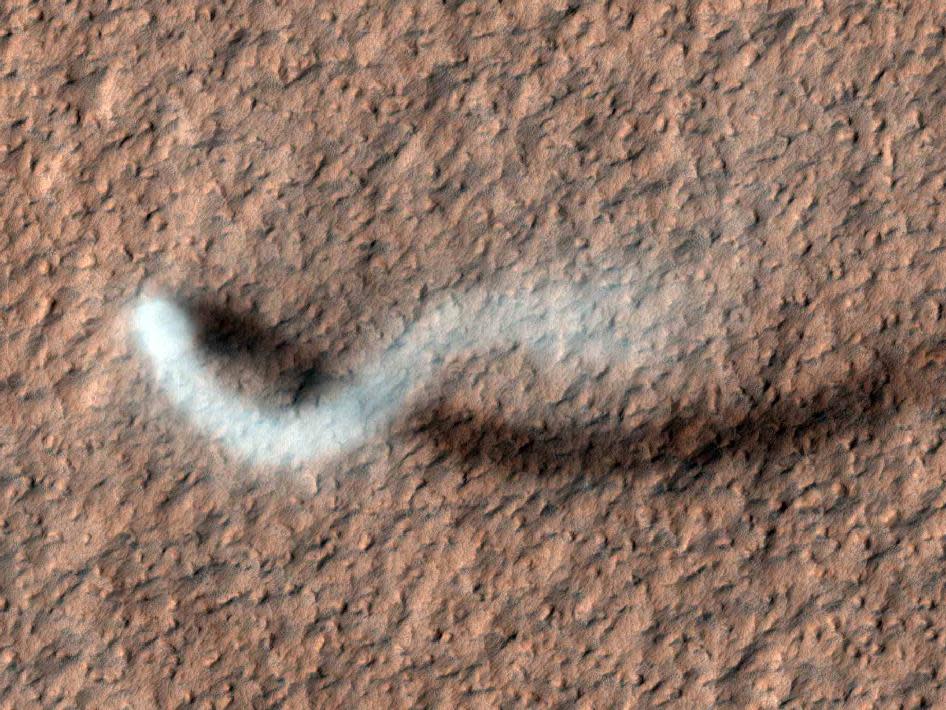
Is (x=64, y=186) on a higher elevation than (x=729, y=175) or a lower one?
higher

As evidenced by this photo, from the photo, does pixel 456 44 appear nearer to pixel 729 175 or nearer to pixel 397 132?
pixel 397 132

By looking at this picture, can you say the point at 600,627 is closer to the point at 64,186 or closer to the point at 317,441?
the point at 317,441

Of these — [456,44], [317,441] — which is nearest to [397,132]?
[456,44]

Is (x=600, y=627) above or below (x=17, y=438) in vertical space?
below

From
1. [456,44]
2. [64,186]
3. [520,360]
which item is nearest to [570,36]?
[456,44]

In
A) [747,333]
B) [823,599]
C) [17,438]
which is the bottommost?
[823,599]
